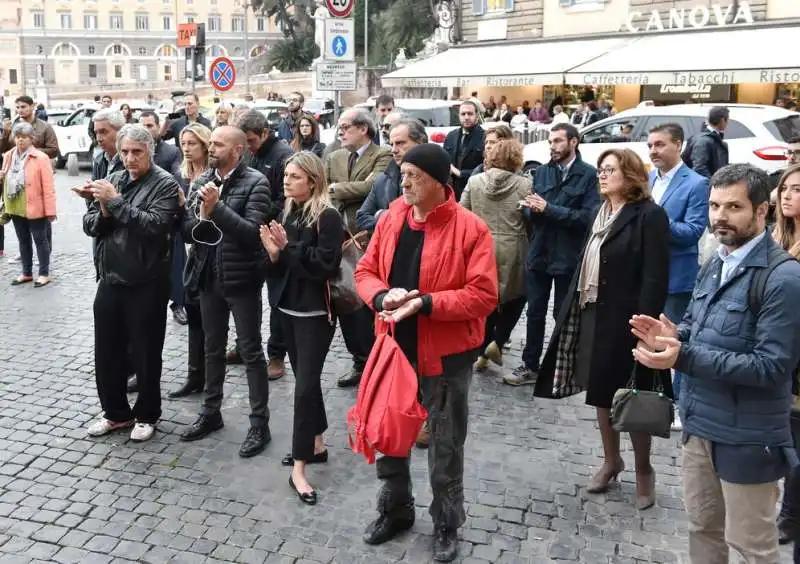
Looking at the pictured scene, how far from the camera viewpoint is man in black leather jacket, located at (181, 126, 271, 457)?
206 inches

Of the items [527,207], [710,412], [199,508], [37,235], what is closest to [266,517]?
[199,508]

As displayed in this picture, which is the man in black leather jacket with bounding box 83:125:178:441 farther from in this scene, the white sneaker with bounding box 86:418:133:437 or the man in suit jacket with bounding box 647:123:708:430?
the man in suit jacket with bounding box 647:123:708:430

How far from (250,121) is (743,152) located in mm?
9997

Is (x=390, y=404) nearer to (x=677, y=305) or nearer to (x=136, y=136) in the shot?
(x=136, y=136)

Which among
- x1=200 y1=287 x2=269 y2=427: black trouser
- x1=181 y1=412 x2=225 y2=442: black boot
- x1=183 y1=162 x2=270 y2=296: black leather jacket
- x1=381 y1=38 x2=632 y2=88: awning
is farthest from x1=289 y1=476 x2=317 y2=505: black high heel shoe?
x1=381 y1=38 x2=632 y2=88: awning

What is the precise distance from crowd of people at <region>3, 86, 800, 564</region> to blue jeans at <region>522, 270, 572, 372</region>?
0.06 feet

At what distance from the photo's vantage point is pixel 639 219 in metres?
4.49

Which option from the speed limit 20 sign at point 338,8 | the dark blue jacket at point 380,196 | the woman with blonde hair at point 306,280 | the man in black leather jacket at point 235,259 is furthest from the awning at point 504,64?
the woman with blonde hair at point 306,280

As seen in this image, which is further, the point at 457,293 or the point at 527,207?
the point at 527,207

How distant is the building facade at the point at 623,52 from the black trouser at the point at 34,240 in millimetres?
15848

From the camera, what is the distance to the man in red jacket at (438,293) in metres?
3.86

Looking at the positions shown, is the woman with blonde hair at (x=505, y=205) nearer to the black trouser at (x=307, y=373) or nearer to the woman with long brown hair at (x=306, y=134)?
the black trouser at (x=307, y=373)

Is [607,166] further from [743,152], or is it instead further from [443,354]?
[743,152]

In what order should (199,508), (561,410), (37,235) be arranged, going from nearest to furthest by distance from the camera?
(199,508)
(561,410)
(37,235)
